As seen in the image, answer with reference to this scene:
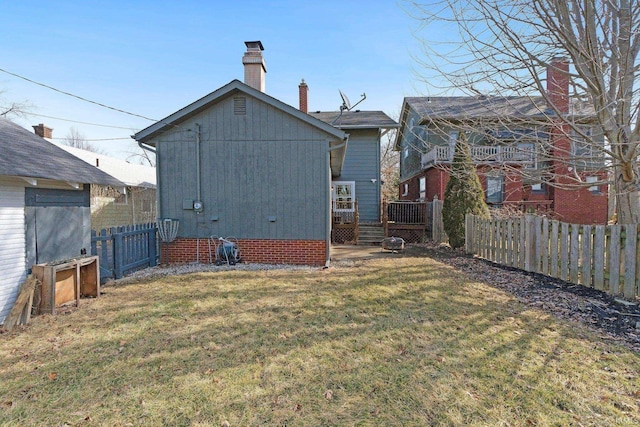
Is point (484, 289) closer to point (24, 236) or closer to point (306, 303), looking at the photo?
point (306, 303)

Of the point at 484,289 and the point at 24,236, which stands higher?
the point at 24,236

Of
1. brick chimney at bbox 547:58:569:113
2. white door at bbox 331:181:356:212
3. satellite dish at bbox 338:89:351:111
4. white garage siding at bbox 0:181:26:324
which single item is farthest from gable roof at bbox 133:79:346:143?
satellite dish at bbox 338:89:351:111

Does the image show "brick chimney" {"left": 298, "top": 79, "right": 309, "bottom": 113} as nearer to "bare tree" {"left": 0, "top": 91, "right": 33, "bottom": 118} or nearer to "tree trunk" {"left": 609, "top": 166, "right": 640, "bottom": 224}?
"tree trunk" {"left": 609, "top": 166, "right": 640, "bottom": 224}

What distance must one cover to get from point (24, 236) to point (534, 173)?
366 inches

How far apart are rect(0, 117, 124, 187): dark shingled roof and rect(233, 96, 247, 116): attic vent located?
365 centimetres

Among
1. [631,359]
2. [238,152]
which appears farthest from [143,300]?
[631,359]

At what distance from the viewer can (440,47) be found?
647cm

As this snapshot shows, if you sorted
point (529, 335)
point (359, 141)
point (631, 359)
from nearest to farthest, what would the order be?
point (631, 359), point (529, 335), point (359, 141)

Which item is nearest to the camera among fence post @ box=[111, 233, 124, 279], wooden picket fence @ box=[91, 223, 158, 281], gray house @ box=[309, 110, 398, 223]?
wooden picket fence @ box=[91, 223, 158, 281]

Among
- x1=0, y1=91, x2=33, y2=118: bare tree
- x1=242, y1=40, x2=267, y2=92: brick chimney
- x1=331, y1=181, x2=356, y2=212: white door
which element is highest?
x1=0, y1=91, x2=33, y2=118: bare tree

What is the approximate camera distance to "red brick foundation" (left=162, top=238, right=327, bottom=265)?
903cm

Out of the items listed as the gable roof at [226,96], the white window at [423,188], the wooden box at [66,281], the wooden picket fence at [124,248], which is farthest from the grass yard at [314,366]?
the white window at [423,188]

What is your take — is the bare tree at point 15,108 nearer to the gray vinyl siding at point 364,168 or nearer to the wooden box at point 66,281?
the gray vinyl siding at point 364,168

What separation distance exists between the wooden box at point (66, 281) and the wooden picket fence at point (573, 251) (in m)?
9.12
